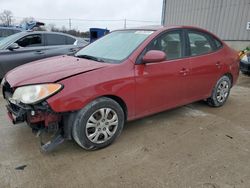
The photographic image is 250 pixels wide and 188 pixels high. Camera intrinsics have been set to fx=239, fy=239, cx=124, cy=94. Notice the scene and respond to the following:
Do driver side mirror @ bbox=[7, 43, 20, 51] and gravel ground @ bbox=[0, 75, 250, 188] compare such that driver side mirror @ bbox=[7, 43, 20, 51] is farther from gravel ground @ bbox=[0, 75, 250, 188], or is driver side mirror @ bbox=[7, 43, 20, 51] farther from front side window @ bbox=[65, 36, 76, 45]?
gravel ground @ bbox=[0, 75, 250, 188]

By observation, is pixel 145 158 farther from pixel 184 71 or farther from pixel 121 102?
pixel 184 71

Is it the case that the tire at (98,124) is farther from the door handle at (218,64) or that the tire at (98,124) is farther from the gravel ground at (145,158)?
the door handle at (218,64)

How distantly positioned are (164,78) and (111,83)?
911mm

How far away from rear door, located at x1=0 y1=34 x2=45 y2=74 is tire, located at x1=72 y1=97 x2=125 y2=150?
3.96 m

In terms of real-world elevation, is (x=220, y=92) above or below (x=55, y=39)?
below

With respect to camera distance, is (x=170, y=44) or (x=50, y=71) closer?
(x=50, y=71)

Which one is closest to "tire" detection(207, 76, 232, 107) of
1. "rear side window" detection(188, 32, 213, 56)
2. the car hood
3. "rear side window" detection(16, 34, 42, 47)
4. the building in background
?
"rear side window" detection(188, 32, 213, 56)

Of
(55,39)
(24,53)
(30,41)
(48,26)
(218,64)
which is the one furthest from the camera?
(48,26)

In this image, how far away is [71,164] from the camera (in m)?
2.63

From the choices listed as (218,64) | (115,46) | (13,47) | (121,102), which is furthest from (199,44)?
(13,47)

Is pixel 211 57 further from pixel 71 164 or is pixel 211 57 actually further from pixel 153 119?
pixel 71 164

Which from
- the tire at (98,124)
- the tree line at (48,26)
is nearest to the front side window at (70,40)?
the tire at (98,124)

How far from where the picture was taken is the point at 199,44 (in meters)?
4.01

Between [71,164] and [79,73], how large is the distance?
1.01 meters
